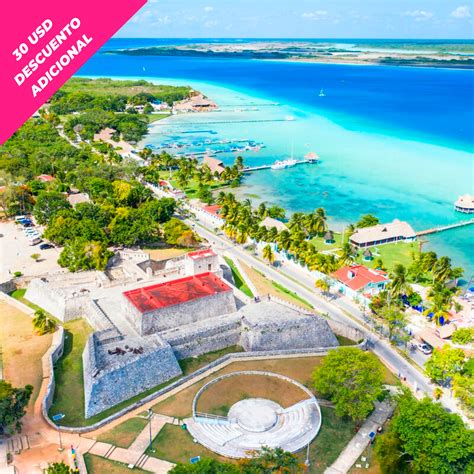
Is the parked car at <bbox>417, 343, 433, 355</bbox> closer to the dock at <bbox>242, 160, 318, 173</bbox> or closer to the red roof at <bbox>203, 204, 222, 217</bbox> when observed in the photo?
the red roof at <bbox>203, 204, 222, 217</bbox>

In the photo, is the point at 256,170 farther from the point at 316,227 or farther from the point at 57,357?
the point at 57,357

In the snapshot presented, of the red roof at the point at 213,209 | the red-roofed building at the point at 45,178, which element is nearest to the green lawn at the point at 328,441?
the red roof at the point at 213,209

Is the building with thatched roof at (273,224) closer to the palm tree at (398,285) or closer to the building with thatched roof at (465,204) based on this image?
the palm tree at (398,285)

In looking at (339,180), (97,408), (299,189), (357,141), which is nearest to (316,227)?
(299,189)

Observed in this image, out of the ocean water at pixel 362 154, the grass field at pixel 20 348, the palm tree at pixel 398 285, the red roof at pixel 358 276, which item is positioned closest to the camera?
the grass field at pixel 20 348

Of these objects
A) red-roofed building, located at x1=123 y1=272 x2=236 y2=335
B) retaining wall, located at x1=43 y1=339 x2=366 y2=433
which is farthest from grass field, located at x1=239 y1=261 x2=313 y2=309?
retaining wall, located at x1=43 y1=339 x2=366 y2=433

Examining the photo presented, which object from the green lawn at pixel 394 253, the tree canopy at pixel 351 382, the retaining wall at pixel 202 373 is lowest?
the green lawn at pixel 394 253
